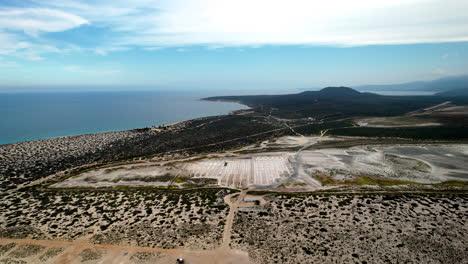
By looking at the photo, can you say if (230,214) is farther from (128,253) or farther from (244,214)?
(128,253)

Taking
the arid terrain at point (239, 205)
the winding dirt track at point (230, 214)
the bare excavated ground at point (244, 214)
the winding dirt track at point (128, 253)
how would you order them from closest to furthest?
the winding dirt track at point (128, 253) → the bare excavated ground at point (244, 214) → the arid terrain at point (239, 205) → the winding dirt track at point (230, 214)

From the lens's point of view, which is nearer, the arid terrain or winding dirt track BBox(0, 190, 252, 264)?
winding dirt track BBox(0, 190, 252, 264)

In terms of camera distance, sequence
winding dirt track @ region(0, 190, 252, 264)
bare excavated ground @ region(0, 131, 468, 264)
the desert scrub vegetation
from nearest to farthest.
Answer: winding dirt track @ region(0, 190, 252, 264) → bare excavated ground @ region(0, 131, 468, 264) → the desert scrub vegetation

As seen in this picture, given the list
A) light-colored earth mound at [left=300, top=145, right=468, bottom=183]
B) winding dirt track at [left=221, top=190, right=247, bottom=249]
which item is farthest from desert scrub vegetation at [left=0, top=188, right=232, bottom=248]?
light-colored earth mound at [left=300, top=145, right=468, bottom=183]

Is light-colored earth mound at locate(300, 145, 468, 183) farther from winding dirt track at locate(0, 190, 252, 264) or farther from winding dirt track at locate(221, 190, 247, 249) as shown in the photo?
winding dirt track at locate(0, 190, 252, 264)

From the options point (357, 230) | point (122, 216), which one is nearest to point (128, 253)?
point (122, 216)

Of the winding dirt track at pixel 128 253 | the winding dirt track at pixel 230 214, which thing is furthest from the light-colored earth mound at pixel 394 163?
the winding dirt track at pixel 128 253

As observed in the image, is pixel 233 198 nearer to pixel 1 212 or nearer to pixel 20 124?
pixel 1 212

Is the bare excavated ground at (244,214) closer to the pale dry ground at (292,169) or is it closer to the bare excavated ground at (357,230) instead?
the bare excavated ground at (357,230)
